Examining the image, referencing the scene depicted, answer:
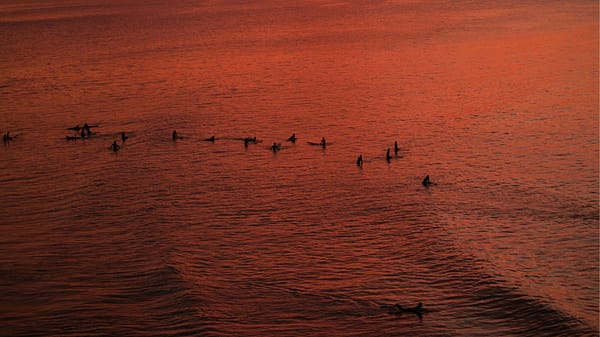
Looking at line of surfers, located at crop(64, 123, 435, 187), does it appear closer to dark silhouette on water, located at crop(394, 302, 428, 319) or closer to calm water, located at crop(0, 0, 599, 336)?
calm water, located at crop(0, 0, 599, 336)

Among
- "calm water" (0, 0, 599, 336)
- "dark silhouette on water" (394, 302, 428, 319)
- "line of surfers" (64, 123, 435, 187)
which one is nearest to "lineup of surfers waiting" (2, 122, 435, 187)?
"line of surfers" (64, 123, 435, 187)

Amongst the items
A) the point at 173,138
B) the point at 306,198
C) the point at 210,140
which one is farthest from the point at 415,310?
the point at 173,138

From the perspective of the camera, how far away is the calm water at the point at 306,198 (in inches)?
880

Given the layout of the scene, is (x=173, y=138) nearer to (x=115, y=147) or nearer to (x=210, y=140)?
(x=210, y=140)

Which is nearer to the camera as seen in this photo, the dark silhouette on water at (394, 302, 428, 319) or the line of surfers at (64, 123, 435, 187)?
the dark silhouette on water at (394, 302, 428, 319)

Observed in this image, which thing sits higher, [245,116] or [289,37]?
[289,37]

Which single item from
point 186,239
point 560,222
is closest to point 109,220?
point 186,239

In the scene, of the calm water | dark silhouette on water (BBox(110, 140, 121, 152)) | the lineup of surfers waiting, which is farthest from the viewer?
dark silhouette on water (BBox(110, 140, 121, 152))

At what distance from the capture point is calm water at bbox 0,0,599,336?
22.3m

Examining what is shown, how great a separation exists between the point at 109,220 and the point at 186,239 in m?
3.77

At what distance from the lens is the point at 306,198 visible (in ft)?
105

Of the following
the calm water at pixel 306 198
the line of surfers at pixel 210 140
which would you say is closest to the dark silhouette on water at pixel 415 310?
the calm water at pixel 306 198

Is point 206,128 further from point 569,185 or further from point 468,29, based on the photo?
point 468,29

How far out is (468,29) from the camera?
8844 centimetres
